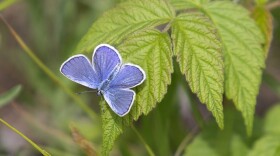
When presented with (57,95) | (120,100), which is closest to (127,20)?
(120,100)

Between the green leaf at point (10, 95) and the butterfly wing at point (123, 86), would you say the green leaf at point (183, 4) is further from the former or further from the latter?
the green leaf at point (10, 95)

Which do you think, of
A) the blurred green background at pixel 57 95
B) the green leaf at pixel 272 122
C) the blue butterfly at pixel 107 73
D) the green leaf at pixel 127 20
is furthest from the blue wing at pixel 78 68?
the green leaf at pixel 272 122

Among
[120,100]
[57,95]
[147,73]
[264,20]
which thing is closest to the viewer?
[120,100]

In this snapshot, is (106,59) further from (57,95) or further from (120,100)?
(57,95)

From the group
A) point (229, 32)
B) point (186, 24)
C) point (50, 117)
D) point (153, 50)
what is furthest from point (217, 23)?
point (50, 117)

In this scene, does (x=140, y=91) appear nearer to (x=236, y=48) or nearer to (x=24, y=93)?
(x=236, y=48)
